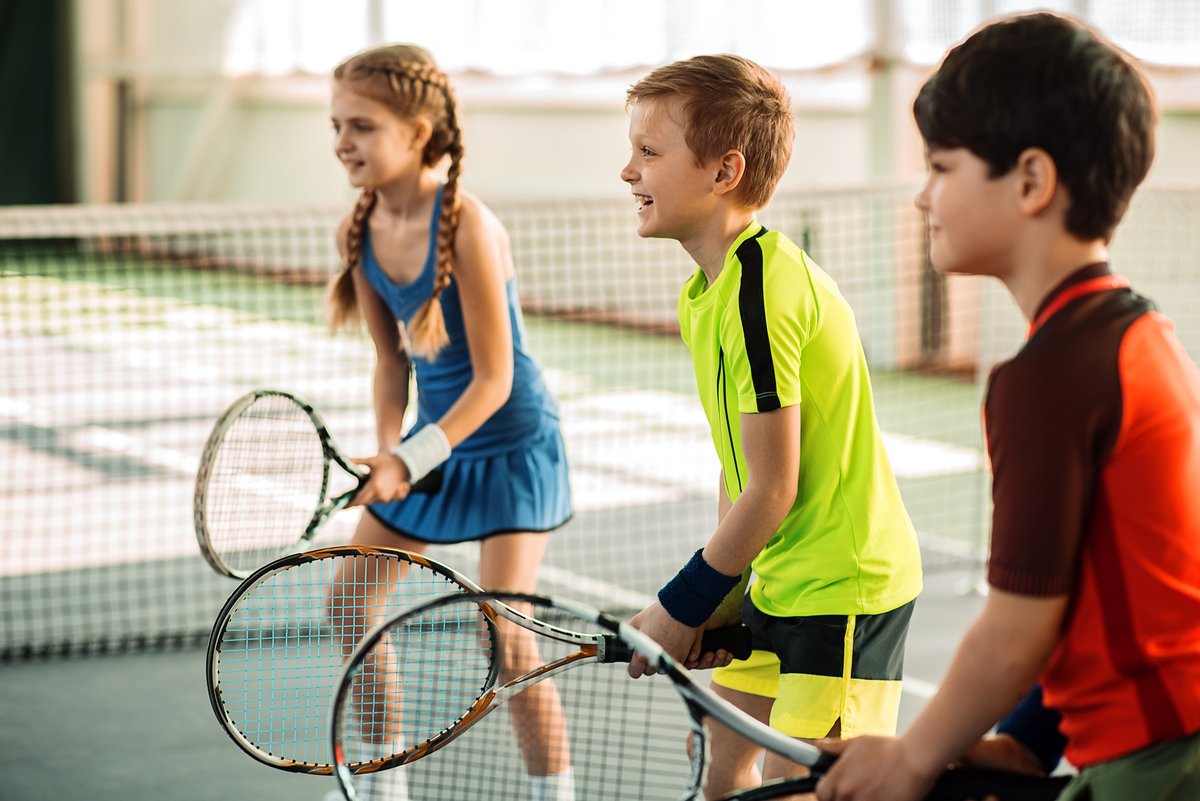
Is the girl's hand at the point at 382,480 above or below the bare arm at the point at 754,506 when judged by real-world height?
below

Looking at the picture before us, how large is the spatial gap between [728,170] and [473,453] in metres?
0.96

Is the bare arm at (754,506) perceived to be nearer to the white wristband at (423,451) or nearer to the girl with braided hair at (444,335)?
the white wristband at (423,451)

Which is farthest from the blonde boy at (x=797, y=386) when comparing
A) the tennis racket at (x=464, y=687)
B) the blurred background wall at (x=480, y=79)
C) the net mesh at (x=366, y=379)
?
the blurred background wall at (x=480, y=79)

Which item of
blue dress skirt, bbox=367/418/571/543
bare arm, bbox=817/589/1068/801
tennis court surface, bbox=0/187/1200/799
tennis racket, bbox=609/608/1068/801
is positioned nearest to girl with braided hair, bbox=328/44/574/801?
blue dress skirt, bbox=367/418/571/543

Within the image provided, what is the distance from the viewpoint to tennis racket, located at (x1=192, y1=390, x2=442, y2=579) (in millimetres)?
2195

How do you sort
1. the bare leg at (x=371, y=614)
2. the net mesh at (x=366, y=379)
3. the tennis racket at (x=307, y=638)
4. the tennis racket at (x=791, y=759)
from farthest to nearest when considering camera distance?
the net mesh at (x=366, y=379) < the bare leg at (x=371, y=614) < the tennis racket at (x=307, y=638) < the tennis racket at (x=791, y=759)

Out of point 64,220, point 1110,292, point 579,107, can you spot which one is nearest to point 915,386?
point 579,107

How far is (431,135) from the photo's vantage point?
2.61m

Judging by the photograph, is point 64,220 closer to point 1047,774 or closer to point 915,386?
point 1047,774

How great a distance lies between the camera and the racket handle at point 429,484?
98.1 inches

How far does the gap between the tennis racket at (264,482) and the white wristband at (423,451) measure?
0.25ft

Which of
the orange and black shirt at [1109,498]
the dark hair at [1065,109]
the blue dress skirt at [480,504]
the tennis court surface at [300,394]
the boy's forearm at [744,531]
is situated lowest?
the tennis court surface at [300,394]

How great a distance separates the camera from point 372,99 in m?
2.54

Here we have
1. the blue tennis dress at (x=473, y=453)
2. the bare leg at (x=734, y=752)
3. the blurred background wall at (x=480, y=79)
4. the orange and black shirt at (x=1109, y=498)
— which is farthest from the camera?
the blurred background wall at (x=480, y=79)
